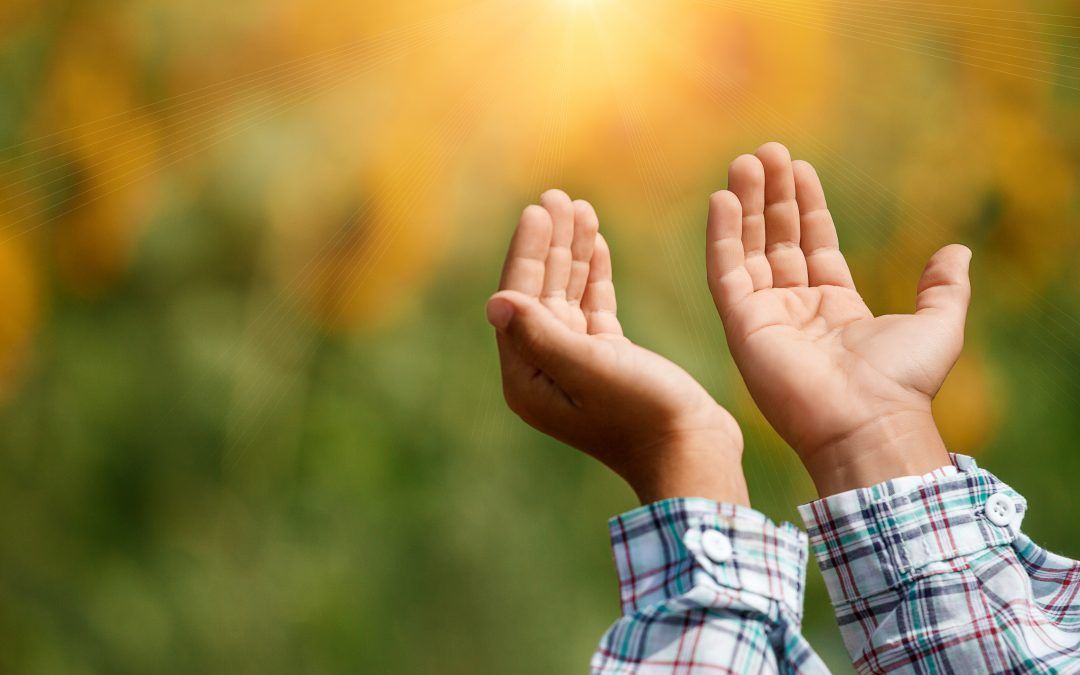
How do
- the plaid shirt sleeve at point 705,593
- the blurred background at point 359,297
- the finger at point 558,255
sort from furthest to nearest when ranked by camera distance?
1. the blurred background at point 359,297
2. the finger at point 558,255
3. the plaid shirt sleeve at point 705,593

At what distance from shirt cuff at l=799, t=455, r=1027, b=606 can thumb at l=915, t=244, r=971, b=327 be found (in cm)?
12

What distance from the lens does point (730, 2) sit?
0.86 metres

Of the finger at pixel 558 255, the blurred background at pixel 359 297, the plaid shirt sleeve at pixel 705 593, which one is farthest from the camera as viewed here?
the blurred background at pixel 359 297

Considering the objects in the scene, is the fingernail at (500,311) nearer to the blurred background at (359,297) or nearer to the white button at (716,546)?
the white button at (716,546)

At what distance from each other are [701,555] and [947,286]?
0.87 feet

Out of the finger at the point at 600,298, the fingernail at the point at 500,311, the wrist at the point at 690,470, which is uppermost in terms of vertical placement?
the finger at the point at 600,298

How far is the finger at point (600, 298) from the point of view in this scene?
1.42 ft

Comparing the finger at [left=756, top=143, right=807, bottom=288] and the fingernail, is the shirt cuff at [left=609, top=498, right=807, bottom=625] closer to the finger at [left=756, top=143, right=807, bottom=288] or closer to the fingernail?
the fingernail

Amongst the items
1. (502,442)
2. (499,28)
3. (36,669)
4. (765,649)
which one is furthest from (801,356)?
(36,669)

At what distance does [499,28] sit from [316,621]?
0.54 metres

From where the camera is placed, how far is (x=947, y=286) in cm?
51

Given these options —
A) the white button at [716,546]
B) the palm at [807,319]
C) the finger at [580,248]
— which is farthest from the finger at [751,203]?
the white button at [716,546]

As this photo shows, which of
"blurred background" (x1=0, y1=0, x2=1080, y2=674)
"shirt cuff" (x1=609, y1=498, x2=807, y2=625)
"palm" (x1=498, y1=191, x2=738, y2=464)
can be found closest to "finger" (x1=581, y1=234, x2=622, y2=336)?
"palm" (x1=498, y1=191, x2=738, y2=464)

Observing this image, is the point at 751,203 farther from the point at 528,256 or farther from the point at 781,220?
the point at 528,256
